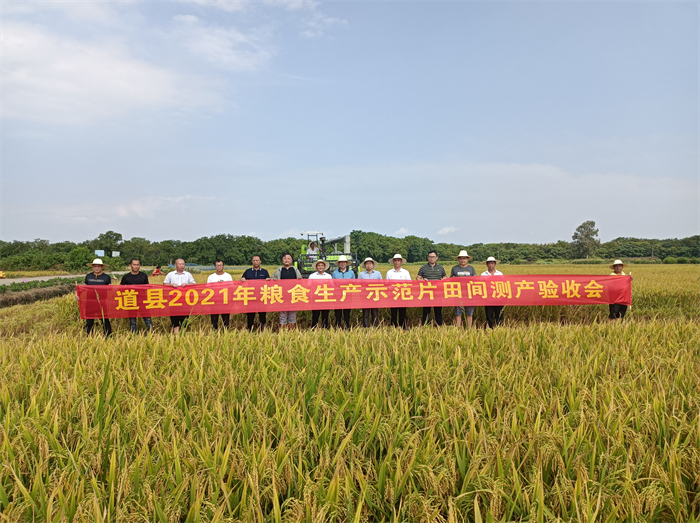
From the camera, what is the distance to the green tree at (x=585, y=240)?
12112cm

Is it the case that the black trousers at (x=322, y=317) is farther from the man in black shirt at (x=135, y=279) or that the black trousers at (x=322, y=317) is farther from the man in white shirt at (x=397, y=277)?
the man in black shirt at (x=135, y=279)

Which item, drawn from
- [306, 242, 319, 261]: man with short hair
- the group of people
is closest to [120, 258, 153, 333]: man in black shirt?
the group of people

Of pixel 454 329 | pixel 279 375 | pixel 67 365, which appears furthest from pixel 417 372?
pixel 67 365

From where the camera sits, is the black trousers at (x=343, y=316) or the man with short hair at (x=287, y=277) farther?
the black trousers at (x=343, y=316)

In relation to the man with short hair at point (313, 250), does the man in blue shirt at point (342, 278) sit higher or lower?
lower

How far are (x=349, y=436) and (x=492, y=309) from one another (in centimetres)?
745

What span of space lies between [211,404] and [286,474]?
116 centimetres

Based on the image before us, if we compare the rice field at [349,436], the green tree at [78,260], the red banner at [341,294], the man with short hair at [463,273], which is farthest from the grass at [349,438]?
the green tree at [78,260]

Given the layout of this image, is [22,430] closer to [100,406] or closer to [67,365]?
[100,406]

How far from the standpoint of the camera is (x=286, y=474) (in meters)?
2.11

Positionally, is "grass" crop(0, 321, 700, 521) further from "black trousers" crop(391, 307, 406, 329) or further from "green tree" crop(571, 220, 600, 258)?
"green tree" crop(571, 220, 600, 258)

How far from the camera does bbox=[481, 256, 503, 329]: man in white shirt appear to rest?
8.59 metres

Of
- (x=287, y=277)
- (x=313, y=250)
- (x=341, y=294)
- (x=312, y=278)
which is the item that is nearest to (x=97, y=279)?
(x=287, y=277)

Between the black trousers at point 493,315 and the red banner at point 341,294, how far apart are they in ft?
0.78
